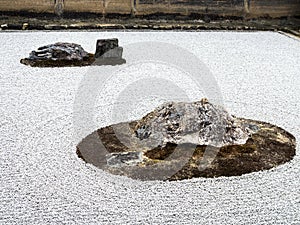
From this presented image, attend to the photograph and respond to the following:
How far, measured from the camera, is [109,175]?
2918 mm

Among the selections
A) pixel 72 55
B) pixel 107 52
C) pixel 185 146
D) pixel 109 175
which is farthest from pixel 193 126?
pixel 72 55

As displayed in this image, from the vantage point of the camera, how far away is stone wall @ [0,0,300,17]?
8.52 meters

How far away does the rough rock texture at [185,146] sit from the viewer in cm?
302

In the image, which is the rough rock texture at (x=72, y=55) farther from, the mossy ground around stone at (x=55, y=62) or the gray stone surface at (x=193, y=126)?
the gray stone surface at (x=193, y=126)

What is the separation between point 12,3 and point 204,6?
11.7 feet

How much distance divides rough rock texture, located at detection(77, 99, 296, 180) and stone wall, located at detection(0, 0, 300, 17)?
553cm

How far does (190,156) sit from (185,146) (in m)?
0.14

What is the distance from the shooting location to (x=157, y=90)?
4.80 m

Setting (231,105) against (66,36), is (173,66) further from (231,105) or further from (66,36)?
(66,36)

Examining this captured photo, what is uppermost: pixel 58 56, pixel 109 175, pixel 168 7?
pixel 168 7

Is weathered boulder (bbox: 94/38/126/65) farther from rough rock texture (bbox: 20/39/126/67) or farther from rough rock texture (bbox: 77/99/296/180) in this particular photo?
rough rock texture (bbox: 77/99/296/180)

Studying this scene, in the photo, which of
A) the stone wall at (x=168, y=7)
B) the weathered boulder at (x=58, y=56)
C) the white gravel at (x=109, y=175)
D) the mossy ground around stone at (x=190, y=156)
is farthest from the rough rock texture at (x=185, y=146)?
the stone wall at (x=168, y=7)

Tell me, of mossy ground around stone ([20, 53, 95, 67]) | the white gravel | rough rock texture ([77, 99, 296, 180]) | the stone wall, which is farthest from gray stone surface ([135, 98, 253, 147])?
the stone wall

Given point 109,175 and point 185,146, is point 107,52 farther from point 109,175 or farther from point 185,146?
point 109,175
